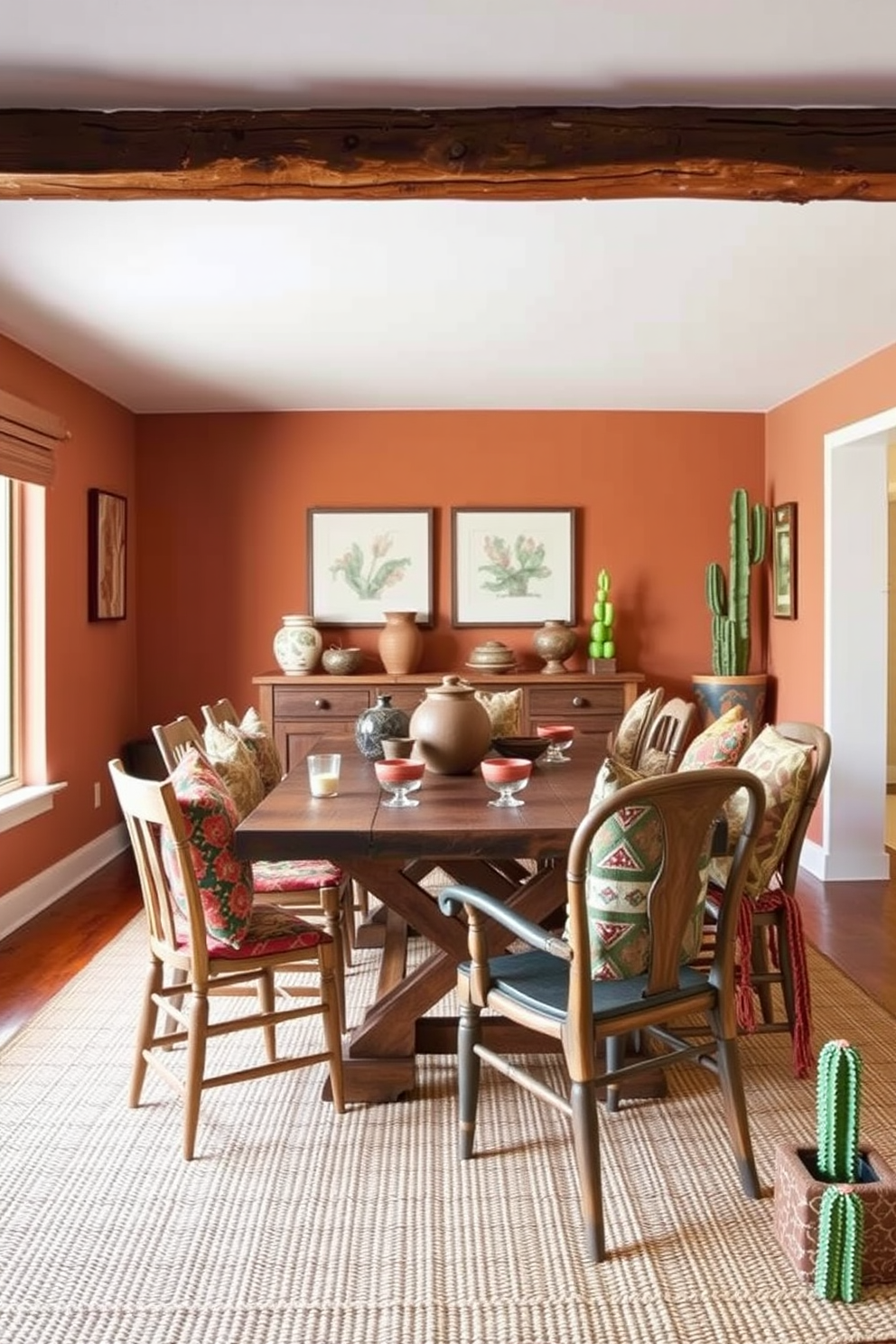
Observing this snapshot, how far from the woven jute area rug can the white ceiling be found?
242 cm

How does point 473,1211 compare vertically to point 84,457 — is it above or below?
below

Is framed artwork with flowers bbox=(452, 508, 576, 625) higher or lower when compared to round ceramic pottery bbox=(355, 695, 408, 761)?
higher

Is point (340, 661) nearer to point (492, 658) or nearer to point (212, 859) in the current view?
point (492, 658)

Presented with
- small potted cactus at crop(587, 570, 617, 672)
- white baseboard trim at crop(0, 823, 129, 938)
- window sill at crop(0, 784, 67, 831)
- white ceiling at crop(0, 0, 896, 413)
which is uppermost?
white ceiling at crop(0, 0, 896, 413)

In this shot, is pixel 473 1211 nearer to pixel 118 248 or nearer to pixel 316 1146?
pixel 316 1146

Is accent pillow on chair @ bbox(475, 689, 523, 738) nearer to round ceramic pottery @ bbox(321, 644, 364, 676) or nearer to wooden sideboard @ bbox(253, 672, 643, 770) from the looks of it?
wooden sideboard @ bbox(253, 672, 643, 770)

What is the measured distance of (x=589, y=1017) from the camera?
7.19ft

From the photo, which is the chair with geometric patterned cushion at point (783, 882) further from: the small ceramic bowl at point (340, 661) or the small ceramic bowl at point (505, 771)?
the small ceramic bowl at point (340, 661)

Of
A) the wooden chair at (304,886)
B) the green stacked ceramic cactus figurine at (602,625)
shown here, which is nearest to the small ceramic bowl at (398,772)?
the wooden chair at (304,886)

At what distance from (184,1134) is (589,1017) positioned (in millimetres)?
1064

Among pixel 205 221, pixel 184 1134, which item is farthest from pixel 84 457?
pixel 184 1134

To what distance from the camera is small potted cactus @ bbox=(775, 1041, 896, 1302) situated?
2051 millimetres

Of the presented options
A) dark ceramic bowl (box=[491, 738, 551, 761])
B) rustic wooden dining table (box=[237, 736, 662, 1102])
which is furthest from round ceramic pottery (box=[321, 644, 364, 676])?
rustic wooden dining table (box=[237, 736, 662, 1102])

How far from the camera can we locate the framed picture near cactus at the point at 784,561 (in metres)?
5.81
